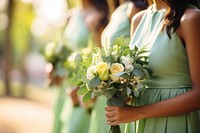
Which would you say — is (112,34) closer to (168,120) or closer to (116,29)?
(116,29)

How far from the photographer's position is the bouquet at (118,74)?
3301 mm

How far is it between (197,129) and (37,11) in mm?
20112

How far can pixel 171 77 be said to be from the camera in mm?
3314

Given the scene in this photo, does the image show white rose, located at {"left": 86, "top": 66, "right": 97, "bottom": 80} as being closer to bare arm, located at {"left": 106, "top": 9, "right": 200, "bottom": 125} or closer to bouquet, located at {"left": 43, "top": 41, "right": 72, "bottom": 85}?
bare arm, located at {"left": 106, "top": 9, "right": 200, "bottom": 125}

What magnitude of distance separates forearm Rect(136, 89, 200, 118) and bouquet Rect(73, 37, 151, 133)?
122 millimetres

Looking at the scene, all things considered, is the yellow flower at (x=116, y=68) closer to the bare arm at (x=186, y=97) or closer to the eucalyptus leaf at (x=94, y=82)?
the eucalyptus leaf at (x=94, y=82)

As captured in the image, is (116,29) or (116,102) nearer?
(116,102)

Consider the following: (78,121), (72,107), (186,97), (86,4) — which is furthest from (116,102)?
(86,4)

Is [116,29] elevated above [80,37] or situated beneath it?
situated beneath

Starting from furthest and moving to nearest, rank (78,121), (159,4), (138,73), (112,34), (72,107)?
(72,107)
(78,121)
(112,34)
(159,4)
(138,73)

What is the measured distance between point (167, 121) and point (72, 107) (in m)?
2.49

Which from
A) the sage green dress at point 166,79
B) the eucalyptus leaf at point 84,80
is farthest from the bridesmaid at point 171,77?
the eucalyptus leaf at point 84,80

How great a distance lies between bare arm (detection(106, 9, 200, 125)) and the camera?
3.09 metres

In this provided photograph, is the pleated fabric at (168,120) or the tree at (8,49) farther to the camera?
the tree at (8,49)
